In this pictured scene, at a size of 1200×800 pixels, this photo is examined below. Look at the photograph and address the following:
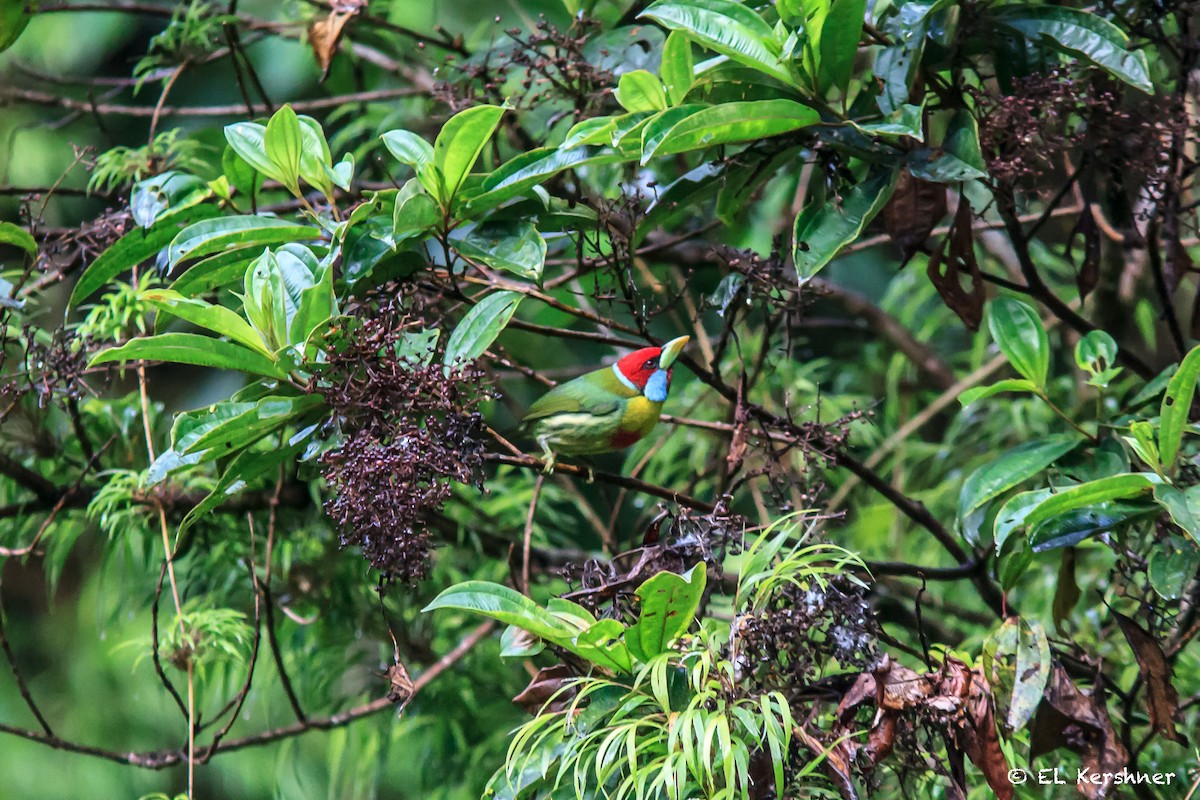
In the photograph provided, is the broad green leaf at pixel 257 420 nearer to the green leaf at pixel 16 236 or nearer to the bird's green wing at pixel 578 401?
the green leaf at pixel 16 236

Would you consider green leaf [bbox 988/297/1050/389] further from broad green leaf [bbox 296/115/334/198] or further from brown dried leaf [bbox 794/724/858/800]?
broad green leaf [bbox 296/115/334/198]

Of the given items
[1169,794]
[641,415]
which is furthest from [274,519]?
[1169,794]

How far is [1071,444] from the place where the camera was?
5.57ft

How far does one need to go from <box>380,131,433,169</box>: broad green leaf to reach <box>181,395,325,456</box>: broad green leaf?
1.27 ft

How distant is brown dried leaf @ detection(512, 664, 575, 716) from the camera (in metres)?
1.44

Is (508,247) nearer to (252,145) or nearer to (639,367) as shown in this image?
(252,145)

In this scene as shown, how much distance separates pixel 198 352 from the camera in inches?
54.7

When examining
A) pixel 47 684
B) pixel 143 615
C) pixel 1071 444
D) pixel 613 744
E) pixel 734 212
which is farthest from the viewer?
pixel 47 684

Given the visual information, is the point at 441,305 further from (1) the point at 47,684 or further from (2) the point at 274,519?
(1) the point at 47,684

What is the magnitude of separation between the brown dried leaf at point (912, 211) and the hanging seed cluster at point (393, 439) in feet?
2.35

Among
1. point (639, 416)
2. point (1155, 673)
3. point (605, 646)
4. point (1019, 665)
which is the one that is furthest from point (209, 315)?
point (1155, 673)

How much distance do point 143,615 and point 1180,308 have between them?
2.97 meters

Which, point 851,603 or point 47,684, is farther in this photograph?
point 47,684

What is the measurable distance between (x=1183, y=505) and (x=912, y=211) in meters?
0.58
